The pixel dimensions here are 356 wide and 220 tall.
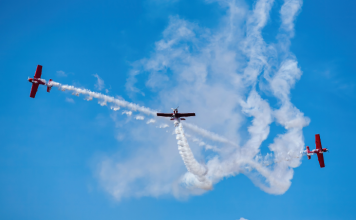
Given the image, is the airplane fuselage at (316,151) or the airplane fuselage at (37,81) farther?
the airplane fuselage at (316,151)

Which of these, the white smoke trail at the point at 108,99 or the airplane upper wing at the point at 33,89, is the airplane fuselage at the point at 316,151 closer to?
the white smoke trail at the point at 108,99

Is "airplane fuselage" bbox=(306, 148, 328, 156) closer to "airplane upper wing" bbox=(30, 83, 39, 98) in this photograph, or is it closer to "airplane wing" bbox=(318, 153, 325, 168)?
"airplane wing" bbox=(318, 153, 325, 168)

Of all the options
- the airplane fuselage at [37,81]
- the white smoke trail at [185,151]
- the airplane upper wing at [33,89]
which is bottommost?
the white smoke trail at [185,151]

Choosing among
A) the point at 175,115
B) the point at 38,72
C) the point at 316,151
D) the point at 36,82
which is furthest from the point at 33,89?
the point at 316,151

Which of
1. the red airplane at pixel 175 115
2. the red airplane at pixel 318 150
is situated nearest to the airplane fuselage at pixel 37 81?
the red airplane at pixel 175 115

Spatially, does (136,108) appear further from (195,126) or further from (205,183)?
(205,183)

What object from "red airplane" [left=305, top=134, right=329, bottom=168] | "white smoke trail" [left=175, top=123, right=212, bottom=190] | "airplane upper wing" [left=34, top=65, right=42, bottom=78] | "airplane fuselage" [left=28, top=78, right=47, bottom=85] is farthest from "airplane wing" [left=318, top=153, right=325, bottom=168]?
"airplane upper wing" [left=34, top=65, right=42, bottom=78]

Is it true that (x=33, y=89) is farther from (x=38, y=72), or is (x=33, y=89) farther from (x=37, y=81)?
(x=38, y=72)

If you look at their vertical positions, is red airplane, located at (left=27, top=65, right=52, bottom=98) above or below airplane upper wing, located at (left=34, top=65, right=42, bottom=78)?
below

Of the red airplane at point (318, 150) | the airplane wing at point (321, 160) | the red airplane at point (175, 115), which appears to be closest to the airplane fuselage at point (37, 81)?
the red airplane at point (175, 115)

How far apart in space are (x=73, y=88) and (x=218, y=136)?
39.9 m

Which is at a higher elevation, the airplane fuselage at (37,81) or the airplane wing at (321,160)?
the airplane fuselage at (37,81)

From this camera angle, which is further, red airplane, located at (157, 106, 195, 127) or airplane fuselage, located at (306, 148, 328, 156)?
airplane fuselage, located at (306, 148, 328, 156)

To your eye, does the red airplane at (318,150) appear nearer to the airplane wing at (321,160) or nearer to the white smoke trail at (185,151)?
the airplane wing at (321,160)
